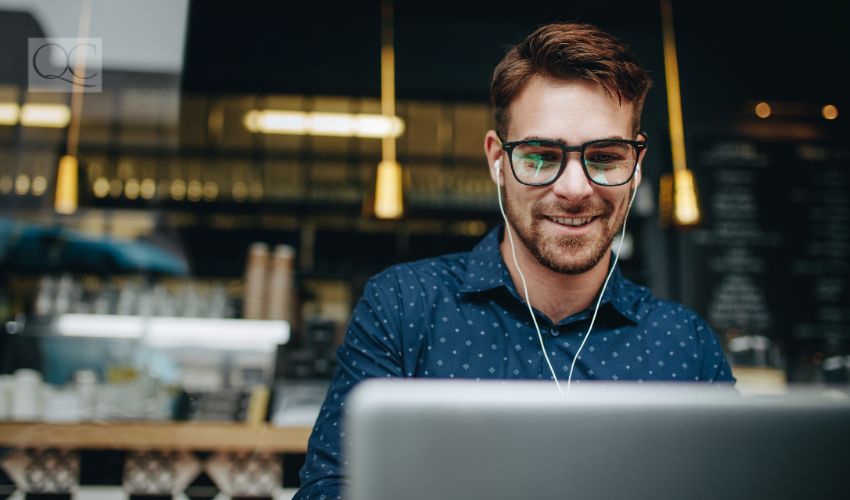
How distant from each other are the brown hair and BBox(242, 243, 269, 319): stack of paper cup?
199 cm

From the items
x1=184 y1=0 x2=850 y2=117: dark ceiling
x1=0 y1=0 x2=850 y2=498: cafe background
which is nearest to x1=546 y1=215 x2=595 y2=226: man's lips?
x1=0 y1=0 x2=850 y2=498: cafe background

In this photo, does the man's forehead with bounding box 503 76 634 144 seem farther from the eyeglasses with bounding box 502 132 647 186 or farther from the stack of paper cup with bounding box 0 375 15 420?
the stack of paper cup with bounding box 0 375 15 420

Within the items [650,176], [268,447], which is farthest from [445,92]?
[268,447]

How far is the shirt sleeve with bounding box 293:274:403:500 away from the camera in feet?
2.95

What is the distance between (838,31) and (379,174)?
274 cm

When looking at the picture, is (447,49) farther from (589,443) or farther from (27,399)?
(589,443)

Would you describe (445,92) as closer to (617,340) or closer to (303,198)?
(303,198)

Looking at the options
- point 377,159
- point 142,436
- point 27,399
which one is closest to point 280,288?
point 142,436

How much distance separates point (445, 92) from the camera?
4133mm

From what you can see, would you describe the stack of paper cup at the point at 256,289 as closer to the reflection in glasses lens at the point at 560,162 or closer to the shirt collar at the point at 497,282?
the shirt collar at the point at 497,282

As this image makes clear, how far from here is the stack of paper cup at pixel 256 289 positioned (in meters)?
2.92

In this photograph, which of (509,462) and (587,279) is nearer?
(509,462)


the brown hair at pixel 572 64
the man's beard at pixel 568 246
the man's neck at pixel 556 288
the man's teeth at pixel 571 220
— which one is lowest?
the man's neck at pixel 556 288

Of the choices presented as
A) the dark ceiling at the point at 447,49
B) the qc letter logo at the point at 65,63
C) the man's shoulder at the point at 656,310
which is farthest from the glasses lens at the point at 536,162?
the dark ceiling at the point at 447,49
